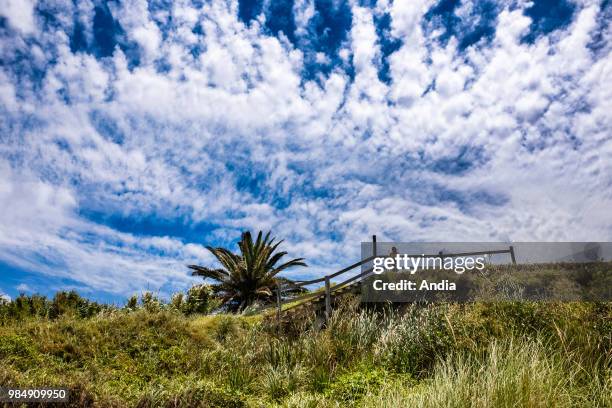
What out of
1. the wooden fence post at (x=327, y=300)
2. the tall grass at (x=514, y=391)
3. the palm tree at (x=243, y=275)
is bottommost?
the tall grass at (x=514, y=391)

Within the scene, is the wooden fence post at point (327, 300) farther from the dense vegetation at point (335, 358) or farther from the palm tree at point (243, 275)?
the palm tree at point (243, 275)

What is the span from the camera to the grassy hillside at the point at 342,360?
6090 millimetres

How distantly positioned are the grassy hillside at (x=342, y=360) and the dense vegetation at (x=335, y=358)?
31mm

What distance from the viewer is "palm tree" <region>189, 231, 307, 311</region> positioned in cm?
2648

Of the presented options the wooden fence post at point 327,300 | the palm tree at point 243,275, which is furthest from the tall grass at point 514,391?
the palm tree at point 243,275

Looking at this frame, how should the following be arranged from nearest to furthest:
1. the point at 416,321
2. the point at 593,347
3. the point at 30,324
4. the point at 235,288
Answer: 1. the point at 593,347
2. the point at 416,321
3. the point at 30,324
4. the point at 235,288

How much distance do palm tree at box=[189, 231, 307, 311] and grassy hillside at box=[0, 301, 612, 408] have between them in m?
10.0

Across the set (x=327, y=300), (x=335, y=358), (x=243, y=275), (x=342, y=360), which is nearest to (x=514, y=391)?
(x=342, y=360)

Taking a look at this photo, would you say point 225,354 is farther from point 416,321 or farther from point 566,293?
point 566,293

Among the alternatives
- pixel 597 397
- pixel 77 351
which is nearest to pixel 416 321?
pixel 597 397

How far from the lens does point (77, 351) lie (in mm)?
12719

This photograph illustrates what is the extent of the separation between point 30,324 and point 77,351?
2377 millimetres

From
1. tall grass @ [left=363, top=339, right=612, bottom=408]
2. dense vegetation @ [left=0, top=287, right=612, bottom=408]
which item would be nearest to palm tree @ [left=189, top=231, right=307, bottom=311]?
dense vegetation @ [left=0, top=287, right=612, bottom=408]

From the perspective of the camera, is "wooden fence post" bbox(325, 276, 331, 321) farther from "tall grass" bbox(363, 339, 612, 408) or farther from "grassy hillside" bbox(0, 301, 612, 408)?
"tall grass" bbox(363, 339, 612, 408)
